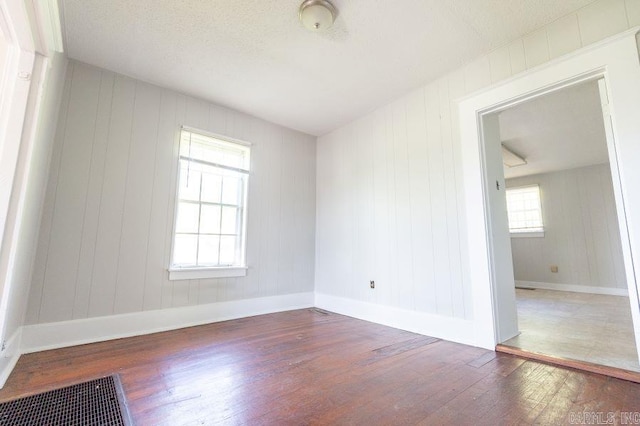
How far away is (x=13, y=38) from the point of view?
1419 millimetres

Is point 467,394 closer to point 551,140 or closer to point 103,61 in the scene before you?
point 103,61

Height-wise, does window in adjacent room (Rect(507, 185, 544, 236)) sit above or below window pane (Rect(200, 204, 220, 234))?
above

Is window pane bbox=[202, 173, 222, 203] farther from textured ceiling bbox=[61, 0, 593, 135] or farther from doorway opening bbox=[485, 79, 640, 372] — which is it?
doorway opening bbox=[485, 79, 640, 372]

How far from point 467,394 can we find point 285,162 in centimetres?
329

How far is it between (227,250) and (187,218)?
60 cm

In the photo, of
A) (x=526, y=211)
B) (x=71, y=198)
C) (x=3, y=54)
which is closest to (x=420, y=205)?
(x=3, y=54)

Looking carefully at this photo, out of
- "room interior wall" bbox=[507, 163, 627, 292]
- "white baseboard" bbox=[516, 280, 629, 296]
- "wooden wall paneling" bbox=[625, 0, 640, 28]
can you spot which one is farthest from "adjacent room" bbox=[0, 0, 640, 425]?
"room interior wall" bbox=[507, 163, 627, 292]

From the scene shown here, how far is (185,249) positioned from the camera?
311cm

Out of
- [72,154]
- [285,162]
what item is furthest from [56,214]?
[285,162]

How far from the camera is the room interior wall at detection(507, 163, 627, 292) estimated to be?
16.7 feet

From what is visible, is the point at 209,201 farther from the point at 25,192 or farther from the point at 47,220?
the point at 25,192

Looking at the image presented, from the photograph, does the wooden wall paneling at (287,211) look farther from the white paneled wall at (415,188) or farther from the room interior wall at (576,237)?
the room interior wall at (576,237)

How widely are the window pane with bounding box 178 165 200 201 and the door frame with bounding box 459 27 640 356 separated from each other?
9.32ft

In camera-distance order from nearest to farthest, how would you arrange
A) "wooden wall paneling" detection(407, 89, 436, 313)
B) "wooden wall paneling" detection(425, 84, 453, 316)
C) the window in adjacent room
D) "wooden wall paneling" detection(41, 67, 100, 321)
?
1. "wooden wall paneling" detection(41, 67, 100, 321)
2. "wooden wall paneling" detection(425, 84, 453, 316)
3. "wooden wall paneling" detection(407, 89, 436, 313)
4. the window in adjacent room
